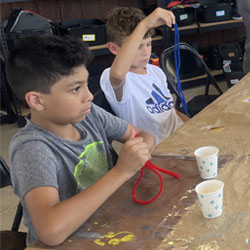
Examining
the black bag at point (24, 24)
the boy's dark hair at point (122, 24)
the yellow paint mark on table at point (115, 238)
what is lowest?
the yellow paint mark on table at point (115, 238)

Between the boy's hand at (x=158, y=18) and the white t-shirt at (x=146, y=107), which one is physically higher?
the boy's hand at (x=158, y=18)

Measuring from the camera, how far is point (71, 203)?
952 mm

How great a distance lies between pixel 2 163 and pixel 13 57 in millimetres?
527

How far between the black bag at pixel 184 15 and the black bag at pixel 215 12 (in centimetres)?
10

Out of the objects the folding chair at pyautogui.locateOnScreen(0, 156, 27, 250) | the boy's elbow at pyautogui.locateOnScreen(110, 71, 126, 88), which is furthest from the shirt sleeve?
the boy's elbow at pyautogui.locateOnScreen(110, 71, 126, 88)

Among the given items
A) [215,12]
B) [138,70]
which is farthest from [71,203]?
[215,12]

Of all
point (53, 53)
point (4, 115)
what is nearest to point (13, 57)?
point (53, 53)

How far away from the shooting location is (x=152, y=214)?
3.13 feet

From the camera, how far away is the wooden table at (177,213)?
0.84 meters

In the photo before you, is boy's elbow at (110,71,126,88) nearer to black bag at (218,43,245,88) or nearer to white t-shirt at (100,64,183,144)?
white t-shirt at (100,64,183,144)

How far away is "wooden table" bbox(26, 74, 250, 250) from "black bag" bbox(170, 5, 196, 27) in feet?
10.2

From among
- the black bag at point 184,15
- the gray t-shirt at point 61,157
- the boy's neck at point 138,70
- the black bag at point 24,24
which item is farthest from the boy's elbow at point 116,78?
the black bag at point 184,15

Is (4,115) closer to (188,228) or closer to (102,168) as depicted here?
(102,168)

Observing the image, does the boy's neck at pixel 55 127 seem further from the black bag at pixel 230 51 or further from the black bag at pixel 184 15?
the black bag at pixel 230 51
